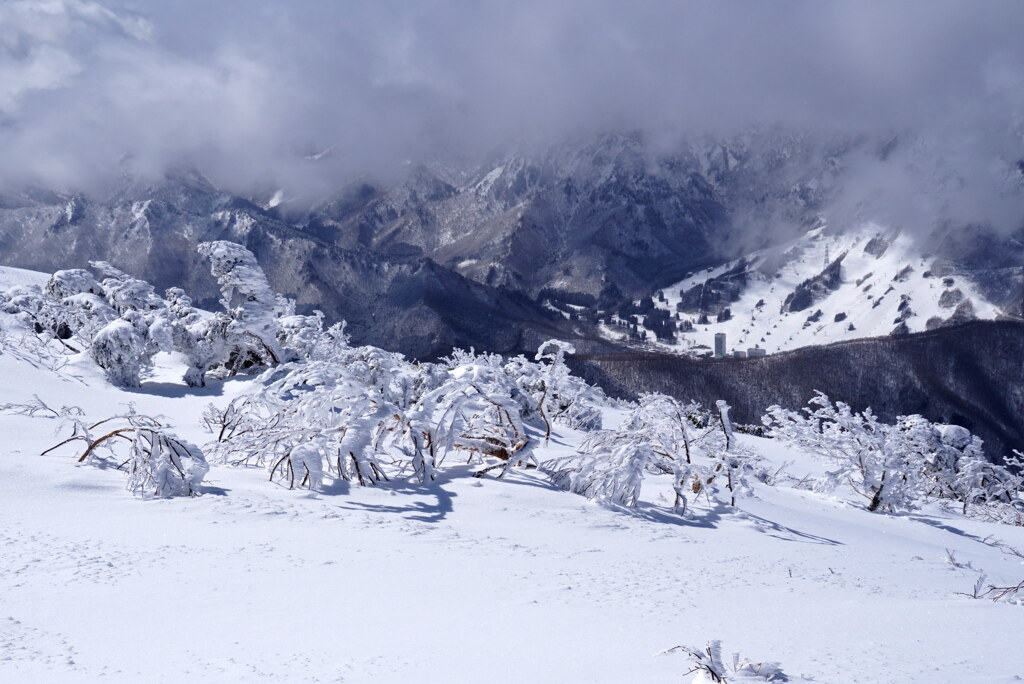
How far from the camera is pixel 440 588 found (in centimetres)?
718

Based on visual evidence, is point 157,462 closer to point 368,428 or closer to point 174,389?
point 368,428

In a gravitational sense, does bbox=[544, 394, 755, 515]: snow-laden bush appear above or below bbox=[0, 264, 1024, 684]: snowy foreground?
above

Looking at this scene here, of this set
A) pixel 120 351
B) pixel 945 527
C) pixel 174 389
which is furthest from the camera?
pixel 174 389

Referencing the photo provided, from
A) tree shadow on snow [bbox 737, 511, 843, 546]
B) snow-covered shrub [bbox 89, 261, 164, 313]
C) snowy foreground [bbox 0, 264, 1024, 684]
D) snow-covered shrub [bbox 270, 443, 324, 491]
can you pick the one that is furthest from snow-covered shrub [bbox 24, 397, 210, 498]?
snow-covered shrub [bbox 89, 261, 164, 313]

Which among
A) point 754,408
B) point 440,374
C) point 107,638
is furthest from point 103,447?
point 754,408

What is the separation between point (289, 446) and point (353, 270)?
188 m

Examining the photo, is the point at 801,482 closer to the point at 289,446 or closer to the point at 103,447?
the point at 289,446

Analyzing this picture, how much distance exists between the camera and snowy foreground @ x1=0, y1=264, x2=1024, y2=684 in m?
5.43

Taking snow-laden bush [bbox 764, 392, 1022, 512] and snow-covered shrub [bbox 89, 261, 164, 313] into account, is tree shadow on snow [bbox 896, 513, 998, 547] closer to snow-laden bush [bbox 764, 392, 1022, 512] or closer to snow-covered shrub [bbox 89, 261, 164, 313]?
snow-laden bush [bbox 764, 392, 1022, 512]

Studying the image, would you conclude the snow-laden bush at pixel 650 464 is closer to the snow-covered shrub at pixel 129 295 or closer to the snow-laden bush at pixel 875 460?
the snow-laden bush at pixel 875 460

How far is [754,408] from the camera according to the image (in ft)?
368

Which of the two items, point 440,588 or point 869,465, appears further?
point 869,465

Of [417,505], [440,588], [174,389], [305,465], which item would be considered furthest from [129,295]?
[440,588]

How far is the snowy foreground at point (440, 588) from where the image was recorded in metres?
5.43
